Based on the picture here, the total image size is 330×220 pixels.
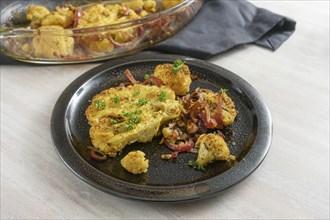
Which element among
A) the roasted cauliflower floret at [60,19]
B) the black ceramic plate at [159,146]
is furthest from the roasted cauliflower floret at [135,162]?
the roasted cauliflower floret at [60,19]

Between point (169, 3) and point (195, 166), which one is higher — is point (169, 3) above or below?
above

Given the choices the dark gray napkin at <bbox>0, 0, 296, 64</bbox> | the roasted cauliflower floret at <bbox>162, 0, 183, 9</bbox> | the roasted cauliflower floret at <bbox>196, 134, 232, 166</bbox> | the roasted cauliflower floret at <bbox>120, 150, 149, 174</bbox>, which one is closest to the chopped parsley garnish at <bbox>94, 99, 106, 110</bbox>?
the roasted cauliflower floret at <bbox>120, 150, 149, 174</bbox>

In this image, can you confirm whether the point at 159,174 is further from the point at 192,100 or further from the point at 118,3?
the point at 118,3

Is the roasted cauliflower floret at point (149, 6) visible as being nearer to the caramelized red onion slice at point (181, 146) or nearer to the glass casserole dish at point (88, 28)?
the glass casserole dish at point (88, 28)

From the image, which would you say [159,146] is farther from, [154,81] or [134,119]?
[154,81]

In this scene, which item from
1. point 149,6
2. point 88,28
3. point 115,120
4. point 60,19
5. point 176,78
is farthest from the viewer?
point 149,6

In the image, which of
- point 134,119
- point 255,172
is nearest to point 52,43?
point 134,119

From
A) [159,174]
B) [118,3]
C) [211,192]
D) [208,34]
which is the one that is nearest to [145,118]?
[159,174]

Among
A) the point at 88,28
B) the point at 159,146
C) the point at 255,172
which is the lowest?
the point at 255,172

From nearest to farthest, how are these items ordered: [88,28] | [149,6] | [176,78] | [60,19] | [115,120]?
[115,120], [176,78], [88,28], [60,19], [149,6]
